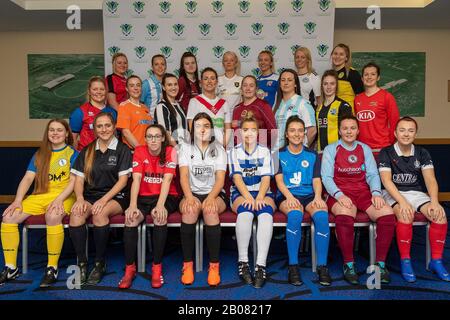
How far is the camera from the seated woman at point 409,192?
2744mm

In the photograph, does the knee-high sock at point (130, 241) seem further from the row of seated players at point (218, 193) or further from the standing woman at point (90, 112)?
the standing woman at point (90, 112)

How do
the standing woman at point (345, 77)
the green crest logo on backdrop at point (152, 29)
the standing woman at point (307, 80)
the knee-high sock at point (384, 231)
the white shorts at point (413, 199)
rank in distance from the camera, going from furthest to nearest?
1. the green crest logo on backdrop at point (152, 29)
2. the standing woman at point (307, 80)
3. the standing woman at point (345, 77)
4. the white shorts at point (413, 199)
5. the knee-high sock at point (384, 231)

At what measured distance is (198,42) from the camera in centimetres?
496

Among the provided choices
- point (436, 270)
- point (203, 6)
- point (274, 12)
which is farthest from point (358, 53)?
point (436, 270)

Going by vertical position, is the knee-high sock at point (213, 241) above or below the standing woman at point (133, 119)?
below

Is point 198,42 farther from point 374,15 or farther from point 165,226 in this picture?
point 165,226

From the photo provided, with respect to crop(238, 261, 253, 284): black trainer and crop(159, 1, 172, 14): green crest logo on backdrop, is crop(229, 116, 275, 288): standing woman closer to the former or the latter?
crop(238, 261, 253, 284): black trainer

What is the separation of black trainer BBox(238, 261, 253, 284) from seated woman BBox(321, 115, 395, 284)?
→ 0.65 metres

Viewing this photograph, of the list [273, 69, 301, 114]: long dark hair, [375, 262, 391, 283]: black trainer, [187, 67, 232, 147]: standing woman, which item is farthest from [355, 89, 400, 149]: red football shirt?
[187, 67, 232, 147]: standing woman

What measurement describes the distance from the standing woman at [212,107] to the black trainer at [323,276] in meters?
1.30

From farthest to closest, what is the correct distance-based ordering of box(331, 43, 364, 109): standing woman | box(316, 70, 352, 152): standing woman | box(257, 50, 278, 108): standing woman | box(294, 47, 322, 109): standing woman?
box(257, 50, 278, 108): standing woman
box(294, 47, 322, 109): standing woman
box(331, 43, 364, 109): standing woman
box(316, 70, 352, 152): standing woman

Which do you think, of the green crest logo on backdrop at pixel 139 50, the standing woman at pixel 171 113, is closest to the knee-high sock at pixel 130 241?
the standing woman at pixel 171 113

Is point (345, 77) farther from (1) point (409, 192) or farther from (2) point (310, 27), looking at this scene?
(2) point (310, 27)

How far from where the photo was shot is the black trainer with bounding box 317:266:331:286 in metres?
2.62
